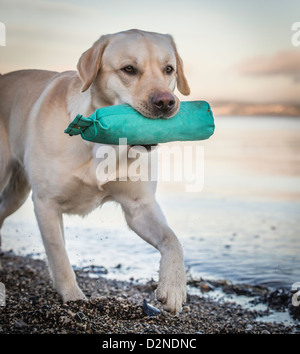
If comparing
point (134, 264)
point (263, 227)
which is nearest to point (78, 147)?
point (134, 264)

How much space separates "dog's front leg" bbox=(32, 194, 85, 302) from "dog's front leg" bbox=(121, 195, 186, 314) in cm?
56

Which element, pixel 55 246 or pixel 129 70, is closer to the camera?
pixel 129 70

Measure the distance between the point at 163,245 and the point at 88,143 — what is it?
97 centimetres

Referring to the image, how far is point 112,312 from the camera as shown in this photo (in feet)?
14.2

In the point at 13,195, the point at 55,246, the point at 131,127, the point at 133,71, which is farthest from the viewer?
the point at 13,195

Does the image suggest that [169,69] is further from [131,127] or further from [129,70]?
[131,127]

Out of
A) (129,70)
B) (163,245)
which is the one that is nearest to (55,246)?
(163,245)

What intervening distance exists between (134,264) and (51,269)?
68.3 inches

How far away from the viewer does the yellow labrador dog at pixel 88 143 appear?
157 inches

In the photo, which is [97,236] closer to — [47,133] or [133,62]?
[47,133]

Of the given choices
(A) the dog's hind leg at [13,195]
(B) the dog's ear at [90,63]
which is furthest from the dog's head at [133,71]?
(A) the dog's hind leg at [13,195]

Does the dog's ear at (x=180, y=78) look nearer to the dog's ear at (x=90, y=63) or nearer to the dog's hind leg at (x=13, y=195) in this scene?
the dog's ear at (x=90, y=63)

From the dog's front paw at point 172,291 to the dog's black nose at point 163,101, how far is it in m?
1.11
